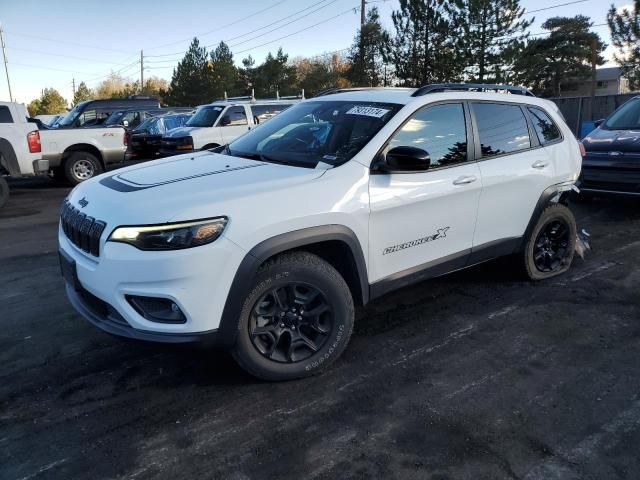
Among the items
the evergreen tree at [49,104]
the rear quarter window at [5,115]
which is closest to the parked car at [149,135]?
the rear quarter window at [5,115]

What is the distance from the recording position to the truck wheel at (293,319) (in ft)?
9.97

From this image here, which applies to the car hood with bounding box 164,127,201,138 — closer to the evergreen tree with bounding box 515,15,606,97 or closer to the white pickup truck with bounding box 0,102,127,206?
the white pickup truck with bounding box 0,102,127,206

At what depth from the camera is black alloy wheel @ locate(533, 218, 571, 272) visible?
4.88 metres

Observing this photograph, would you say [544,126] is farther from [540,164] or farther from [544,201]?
[544,201]

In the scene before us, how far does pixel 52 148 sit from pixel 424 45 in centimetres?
2137

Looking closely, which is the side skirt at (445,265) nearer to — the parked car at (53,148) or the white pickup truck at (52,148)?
the white pickup truck at (52,148)

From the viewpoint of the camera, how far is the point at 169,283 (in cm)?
274

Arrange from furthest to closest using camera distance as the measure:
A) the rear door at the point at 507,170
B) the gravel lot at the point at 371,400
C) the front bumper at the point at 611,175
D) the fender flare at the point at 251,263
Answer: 1. the front bumper at the point at 611,175
2. the rear door at the point at 507,170
3. the fender flare at the point at 251,263
4. the gravel lot at the point at 371,400

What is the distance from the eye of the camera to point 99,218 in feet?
9.71

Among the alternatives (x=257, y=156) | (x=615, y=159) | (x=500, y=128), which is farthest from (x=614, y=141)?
(x=257, y=156)

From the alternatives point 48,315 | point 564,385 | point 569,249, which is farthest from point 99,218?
point 569,249

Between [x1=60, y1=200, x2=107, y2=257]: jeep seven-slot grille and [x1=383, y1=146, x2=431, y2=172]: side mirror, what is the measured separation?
176 centimetres

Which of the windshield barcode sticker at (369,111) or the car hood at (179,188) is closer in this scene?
the car hood at (179,188)

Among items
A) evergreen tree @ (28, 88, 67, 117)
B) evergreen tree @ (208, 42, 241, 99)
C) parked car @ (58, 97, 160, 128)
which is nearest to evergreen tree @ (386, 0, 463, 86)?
parked car @ (58, 97, 160, 128)
